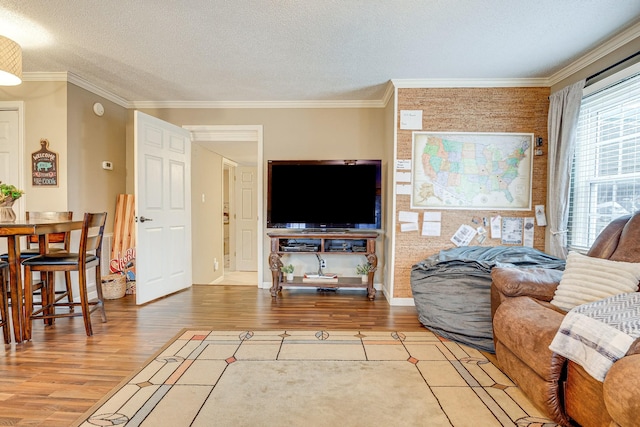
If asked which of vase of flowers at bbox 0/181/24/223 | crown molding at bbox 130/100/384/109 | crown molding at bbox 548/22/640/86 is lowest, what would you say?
vase of flowers at bbox 0/181/24/223

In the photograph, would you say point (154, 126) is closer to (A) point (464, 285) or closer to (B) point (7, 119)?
(B) point (7, 119)

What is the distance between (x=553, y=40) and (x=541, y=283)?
1955 millimetres

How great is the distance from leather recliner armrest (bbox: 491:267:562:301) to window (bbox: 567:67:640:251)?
105 centimetres

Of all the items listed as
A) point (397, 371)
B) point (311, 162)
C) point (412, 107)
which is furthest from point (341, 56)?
point (397, 371)

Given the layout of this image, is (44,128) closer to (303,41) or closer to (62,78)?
(62,78)

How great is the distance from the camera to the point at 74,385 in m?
1.81

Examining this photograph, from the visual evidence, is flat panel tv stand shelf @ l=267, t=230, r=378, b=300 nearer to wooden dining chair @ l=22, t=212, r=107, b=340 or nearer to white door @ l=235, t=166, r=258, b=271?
wooden dining chair @ l=22, t=212, r=107, b=340

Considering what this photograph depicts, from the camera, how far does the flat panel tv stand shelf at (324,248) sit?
352 cm

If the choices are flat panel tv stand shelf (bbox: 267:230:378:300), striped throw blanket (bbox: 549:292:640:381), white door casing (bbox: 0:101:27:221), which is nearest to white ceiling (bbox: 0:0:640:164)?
white door casing (bbox: 0:101:27:221)

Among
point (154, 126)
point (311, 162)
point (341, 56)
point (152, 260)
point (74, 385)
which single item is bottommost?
point (74, 385)

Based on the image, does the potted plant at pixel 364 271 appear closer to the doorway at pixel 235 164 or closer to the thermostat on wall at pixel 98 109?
the doorway at pixel 235 164

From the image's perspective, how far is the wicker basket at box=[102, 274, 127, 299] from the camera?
349 cm

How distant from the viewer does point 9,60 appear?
7.49 ft

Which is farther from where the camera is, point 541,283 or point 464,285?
point 464,285
